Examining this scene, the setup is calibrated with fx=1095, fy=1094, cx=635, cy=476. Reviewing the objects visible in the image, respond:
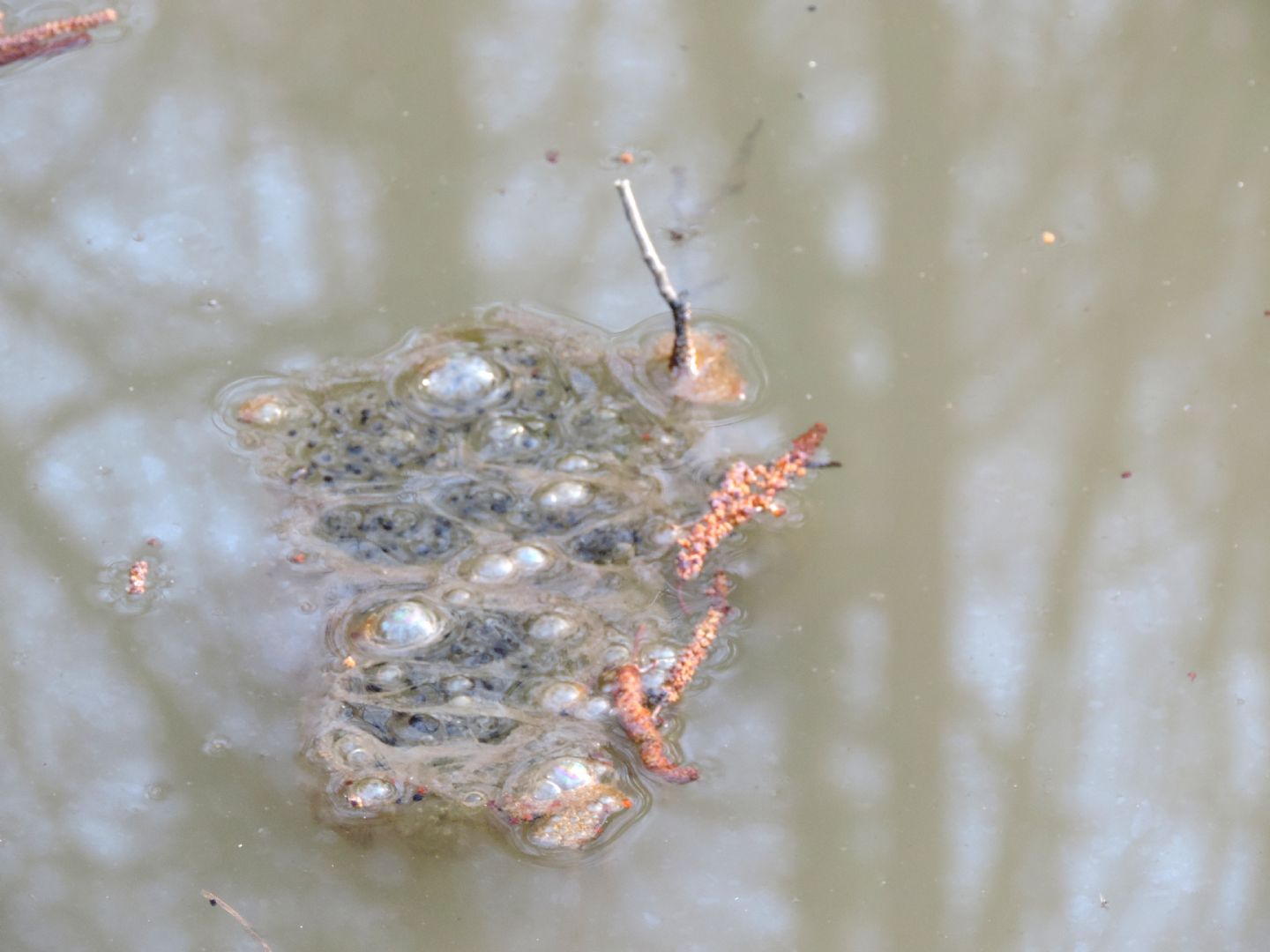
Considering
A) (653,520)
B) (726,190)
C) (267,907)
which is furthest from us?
(726,190)

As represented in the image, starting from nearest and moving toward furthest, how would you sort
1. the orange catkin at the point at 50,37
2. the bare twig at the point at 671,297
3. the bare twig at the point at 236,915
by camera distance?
the bare twig at the point at 671,297, the bare twig at the point at 236,915, the orange catkin at the point at 50,37

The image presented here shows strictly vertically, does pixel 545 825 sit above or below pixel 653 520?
below

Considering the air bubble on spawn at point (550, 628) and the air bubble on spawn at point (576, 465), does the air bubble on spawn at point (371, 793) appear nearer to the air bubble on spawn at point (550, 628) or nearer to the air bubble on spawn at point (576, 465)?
the air bubble on spawn at point (550, 628)

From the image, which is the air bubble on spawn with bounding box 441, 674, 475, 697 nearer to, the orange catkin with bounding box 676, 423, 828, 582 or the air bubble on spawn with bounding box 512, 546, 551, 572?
the air bubble on spawn with bounding box 512, 546, 551, 572

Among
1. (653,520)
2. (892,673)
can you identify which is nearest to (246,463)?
(653,520)

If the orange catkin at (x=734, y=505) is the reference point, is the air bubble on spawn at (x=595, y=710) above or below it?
below

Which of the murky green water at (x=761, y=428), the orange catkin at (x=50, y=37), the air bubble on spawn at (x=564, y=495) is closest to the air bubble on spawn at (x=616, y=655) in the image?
the murky green water at (x=761, y=428)

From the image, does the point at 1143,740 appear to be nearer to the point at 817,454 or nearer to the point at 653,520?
the point at 817,454
